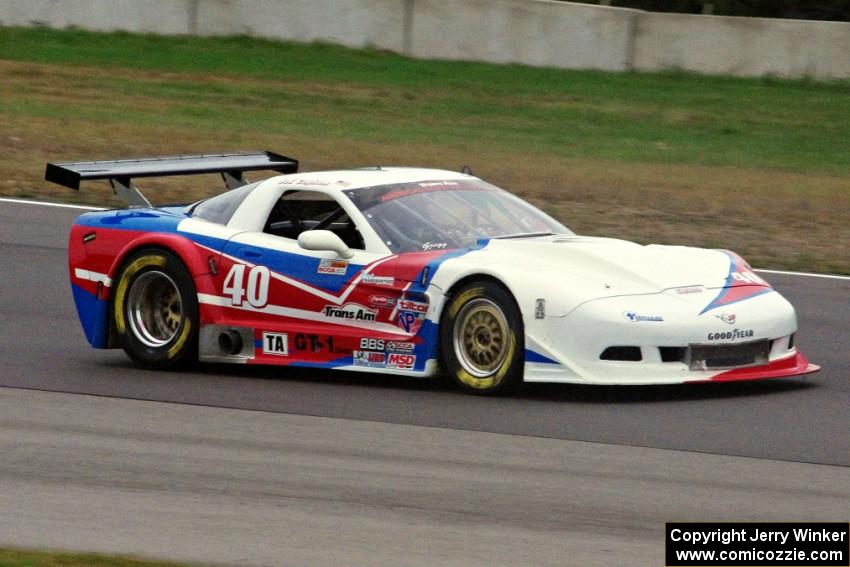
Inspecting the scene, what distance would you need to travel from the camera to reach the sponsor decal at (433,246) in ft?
32.1

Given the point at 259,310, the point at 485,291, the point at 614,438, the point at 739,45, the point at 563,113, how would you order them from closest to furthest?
the point at 614,438 < the point at 485,291 < the point at 259,310 < the point at 563,113 < the point at 739,45

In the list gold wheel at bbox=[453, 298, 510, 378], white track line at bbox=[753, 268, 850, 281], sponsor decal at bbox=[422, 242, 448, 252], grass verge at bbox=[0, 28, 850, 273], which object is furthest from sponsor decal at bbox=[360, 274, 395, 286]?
grass verge at bbox=[0, 28, 850, 273]

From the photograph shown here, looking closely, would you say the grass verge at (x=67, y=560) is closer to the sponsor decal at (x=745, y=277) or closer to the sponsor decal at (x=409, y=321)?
the sponsor decal at (x=409, y=321)

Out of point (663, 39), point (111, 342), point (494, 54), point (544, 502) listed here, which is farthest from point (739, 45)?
point (544, 502)

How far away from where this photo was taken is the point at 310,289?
393 inches

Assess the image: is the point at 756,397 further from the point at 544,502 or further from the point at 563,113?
the point at 563,113

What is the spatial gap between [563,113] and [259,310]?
16.5m

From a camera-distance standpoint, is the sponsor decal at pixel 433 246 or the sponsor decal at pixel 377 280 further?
the sponsor decal at pixel 433 246

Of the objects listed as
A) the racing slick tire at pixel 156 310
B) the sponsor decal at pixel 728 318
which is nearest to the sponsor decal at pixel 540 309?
the sponsor decal at pixel 728 318

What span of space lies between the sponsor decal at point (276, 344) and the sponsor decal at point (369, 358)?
50cm

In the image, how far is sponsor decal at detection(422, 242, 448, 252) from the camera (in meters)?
9.79

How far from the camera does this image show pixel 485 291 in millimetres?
9273

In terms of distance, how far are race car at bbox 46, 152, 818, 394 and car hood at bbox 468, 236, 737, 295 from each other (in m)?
0.01

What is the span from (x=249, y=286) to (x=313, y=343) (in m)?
0.58
